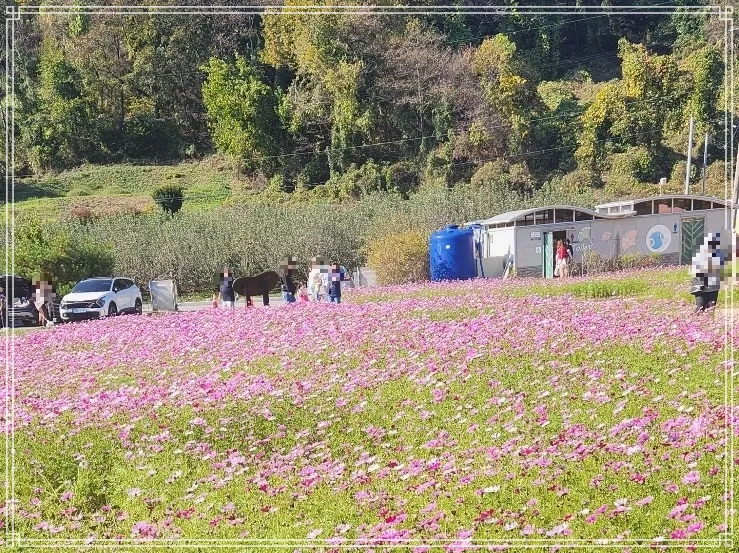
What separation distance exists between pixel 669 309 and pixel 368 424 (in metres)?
6.24

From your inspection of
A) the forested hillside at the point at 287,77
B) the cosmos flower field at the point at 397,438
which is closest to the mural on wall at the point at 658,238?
the forested hillside at the point at 287,77

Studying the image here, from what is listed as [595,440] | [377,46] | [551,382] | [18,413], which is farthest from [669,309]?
[18,413]

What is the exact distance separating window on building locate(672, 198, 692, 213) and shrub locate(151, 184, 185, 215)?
24886 mm

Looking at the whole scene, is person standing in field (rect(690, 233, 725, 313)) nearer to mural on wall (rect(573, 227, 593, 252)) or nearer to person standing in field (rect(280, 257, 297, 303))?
person standing in field (rect(280, 257, 297, 303))

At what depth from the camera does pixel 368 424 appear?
22.6 feet

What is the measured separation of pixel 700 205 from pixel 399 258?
11409 mm

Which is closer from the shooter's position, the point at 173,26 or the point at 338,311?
the point at 173,26

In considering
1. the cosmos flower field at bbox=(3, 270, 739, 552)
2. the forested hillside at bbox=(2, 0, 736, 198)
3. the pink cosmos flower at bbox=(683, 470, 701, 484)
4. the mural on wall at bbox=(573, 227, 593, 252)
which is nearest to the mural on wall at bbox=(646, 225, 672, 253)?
the mural on wall at bbox=(573, 227, 593, 252)

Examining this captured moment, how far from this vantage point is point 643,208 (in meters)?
30.4

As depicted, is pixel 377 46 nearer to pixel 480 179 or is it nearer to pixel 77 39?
pixel 77 39

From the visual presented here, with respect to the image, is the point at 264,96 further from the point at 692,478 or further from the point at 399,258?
the point at 399,258

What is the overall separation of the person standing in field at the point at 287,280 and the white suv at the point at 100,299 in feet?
18.4

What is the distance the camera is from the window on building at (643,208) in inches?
1190

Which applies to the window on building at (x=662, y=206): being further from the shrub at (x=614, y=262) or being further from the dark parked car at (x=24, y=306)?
the dark parked car at (x=24, y=306)
